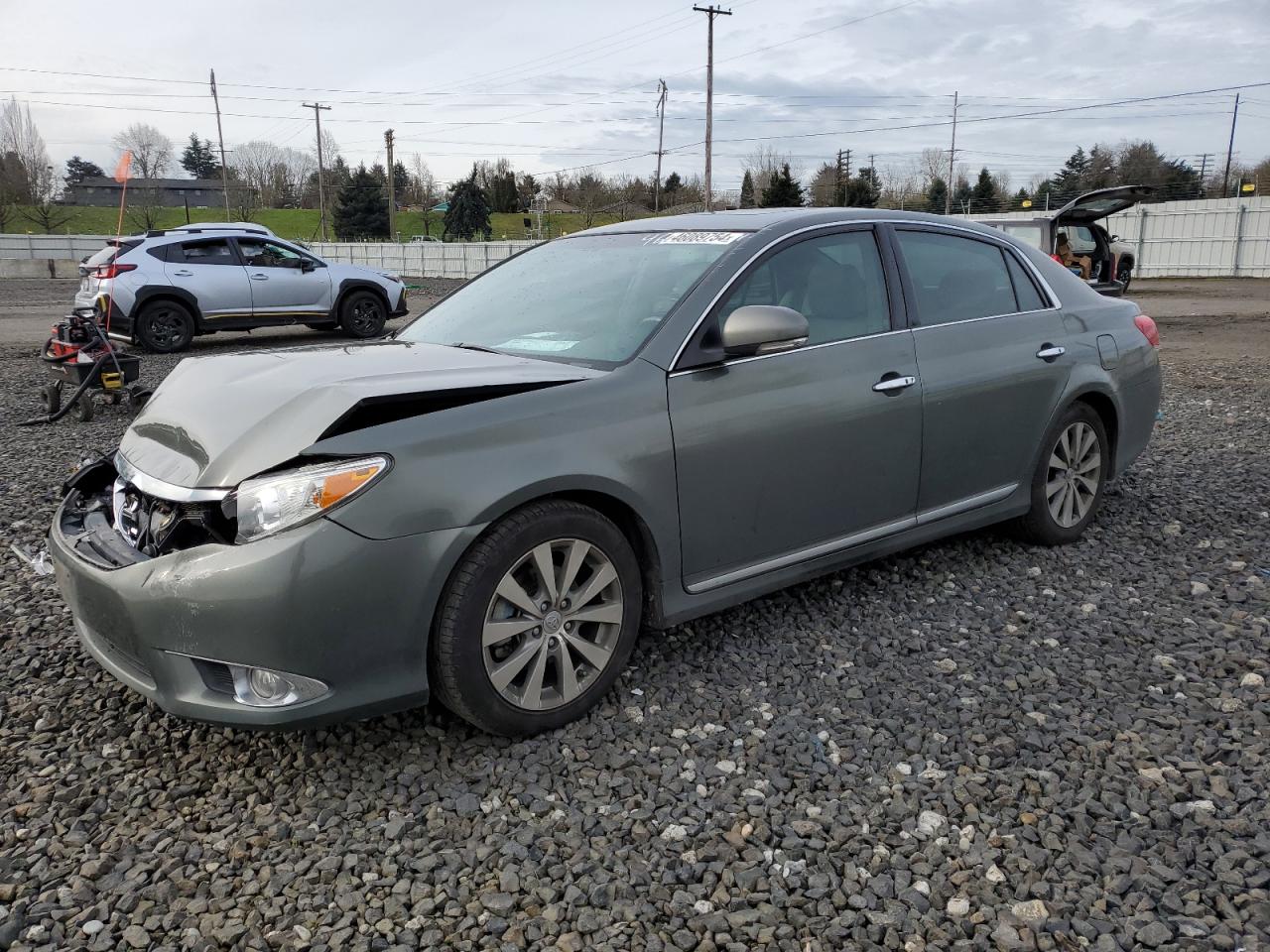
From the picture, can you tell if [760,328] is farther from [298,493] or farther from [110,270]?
[110,270]

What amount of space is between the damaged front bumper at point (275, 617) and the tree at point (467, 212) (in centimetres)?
6467

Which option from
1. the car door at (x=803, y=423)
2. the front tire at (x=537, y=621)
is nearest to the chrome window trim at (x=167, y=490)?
the front tire at (x=537, y=621)

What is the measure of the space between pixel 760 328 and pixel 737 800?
1519 mm

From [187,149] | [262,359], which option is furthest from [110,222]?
[262,359]

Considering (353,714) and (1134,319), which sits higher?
(1134,319)

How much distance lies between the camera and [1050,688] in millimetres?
3408

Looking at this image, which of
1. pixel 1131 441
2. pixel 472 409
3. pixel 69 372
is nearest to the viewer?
pixel 472 409

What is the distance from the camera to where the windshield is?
11.6 feet

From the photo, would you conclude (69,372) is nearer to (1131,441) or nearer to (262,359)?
(262,359)

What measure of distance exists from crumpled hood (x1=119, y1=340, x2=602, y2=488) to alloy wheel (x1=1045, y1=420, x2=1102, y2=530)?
261cm

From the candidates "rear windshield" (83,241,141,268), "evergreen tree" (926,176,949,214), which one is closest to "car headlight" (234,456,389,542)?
"rear windshield" (83,241,141,268)

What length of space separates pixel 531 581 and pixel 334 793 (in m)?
0.83

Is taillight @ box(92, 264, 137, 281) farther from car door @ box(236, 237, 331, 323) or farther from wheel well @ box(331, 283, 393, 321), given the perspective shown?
wheel well @ box(331, 283, 393, 321)

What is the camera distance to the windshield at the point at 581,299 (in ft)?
11.6
